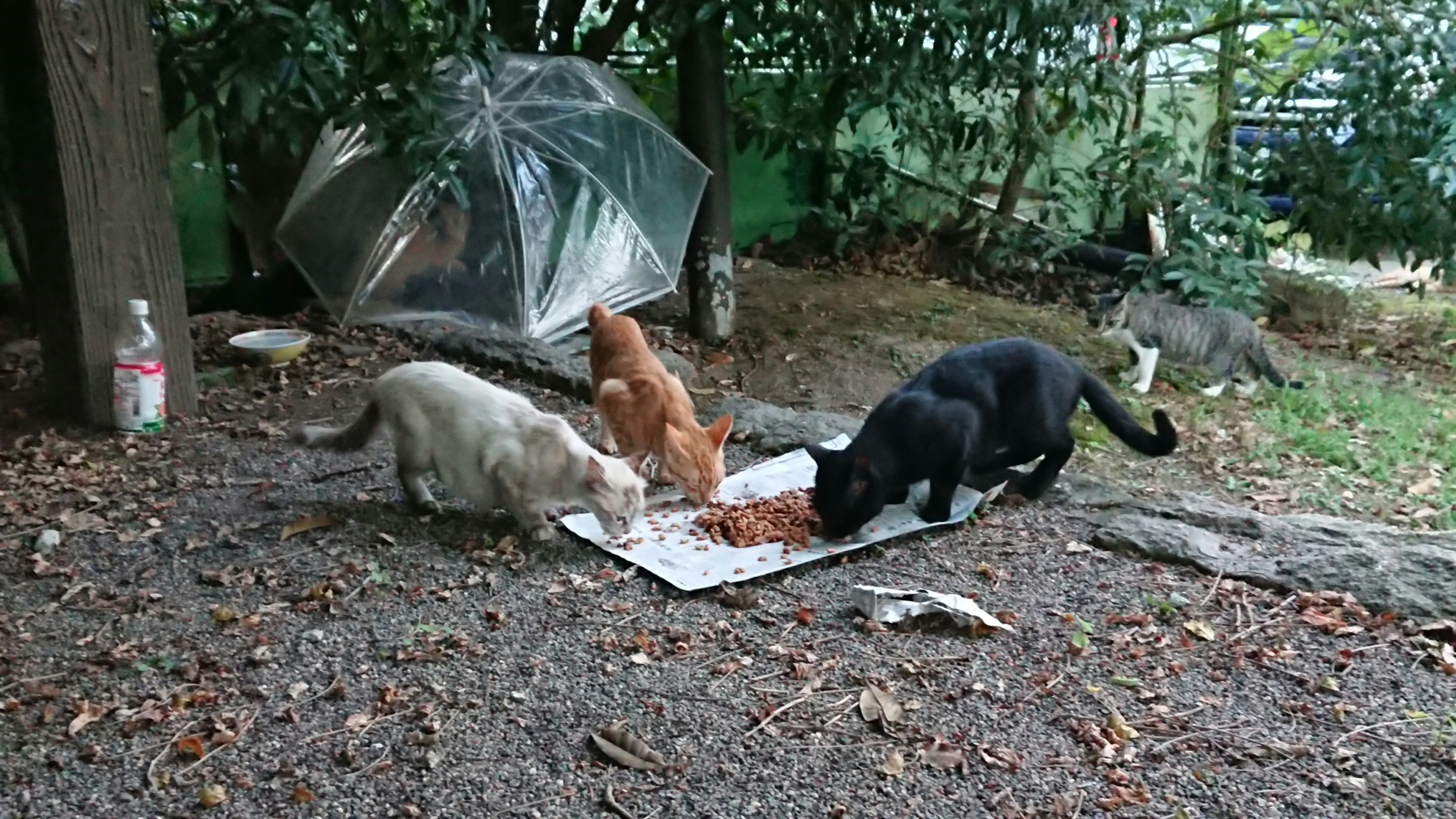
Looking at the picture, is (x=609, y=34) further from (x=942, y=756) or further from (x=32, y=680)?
(x=942, y=756)

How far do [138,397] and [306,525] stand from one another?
1.31m

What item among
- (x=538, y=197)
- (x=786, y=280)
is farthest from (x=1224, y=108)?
(x=538, y=197)

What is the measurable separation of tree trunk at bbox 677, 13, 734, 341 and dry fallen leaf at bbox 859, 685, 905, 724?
4.60m

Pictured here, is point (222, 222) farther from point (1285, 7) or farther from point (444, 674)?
point (1285, 7)

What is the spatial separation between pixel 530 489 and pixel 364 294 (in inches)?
108

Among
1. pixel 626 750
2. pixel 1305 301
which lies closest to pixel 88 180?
pixel 626 750

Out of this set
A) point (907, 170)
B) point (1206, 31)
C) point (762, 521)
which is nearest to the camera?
point (762, 521)

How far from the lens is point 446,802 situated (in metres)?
2.59

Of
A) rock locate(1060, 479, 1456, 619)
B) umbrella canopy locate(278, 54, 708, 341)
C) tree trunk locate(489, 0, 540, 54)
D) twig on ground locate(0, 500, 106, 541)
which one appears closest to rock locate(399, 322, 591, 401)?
umbrella canopy locate(278, 54, 708, 341)

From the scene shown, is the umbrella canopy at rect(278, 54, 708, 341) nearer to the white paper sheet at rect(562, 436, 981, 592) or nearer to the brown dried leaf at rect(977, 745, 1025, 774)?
the white paper sheet at rect(562, 436, 981, 592)

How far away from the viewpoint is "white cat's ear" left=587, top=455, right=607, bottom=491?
12.6 feet

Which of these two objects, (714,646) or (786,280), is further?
(786,280)

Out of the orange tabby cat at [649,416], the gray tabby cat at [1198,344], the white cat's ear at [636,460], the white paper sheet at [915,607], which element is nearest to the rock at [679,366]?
the orange tabby cat at [649,416]

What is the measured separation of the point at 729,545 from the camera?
3.99 metres
